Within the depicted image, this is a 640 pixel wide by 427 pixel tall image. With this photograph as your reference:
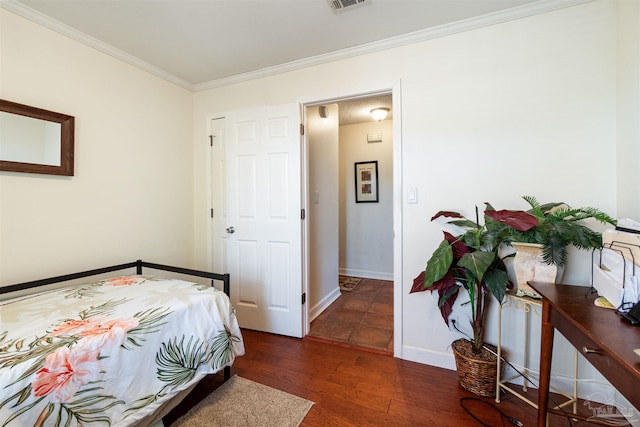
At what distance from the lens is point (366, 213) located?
4320 millimetres

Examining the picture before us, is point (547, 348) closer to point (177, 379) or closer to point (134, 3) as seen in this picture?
point (177, 379)

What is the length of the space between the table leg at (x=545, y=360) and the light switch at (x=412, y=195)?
974 millimetres

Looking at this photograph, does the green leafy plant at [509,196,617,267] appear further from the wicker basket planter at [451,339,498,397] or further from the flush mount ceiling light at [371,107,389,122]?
the flush mount ceiling light at [371,107,389,122]

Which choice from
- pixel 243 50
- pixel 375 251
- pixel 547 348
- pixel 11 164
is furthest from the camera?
pixel 375 251

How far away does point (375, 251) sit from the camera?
4266 millimetres

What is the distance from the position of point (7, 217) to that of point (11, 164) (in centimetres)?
32

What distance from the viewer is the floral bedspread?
956 millimetres

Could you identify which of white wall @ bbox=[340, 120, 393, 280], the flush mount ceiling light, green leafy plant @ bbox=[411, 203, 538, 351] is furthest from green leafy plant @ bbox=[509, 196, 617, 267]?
white wall @ bbox=[340, 120, 393, 280]

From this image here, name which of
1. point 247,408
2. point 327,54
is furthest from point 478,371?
point 327,54

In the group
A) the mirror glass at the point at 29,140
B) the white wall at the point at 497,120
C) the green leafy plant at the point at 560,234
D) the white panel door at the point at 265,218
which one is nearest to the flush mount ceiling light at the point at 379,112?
the white wall at the point at 497,120

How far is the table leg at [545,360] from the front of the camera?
3.94 feet

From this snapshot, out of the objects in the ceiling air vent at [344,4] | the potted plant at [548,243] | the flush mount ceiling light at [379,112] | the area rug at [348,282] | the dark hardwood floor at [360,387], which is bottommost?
the dark hardwood floor at [360,387]

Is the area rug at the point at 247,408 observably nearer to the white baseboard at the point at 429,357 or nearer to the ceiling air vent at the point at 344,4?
the white baseboard at the point at 429,357

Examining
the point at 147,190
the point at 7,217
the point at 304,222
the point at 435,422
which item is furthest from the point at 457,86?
the point at 7,217
